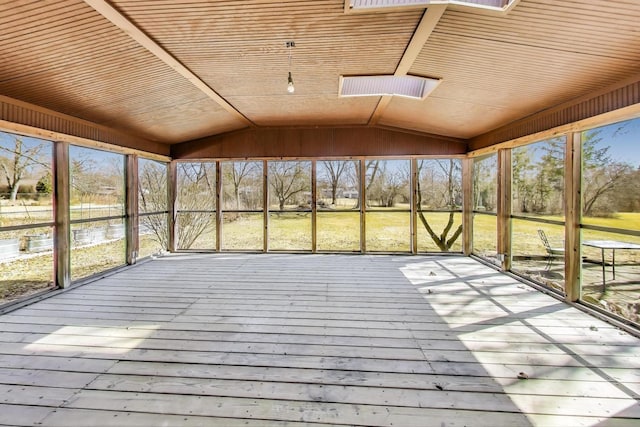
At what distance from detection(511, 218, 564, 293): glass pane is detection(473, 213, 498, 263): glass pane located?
50 cm

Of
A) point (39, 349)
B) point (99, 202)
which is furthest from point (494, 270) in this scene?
point (99, 202)

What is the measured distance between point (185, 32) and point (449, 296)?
4415mm

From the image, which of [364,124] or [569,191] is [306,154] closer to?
[364,124]

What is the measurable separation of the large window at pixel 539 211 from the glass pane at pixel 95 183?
7.36 meters

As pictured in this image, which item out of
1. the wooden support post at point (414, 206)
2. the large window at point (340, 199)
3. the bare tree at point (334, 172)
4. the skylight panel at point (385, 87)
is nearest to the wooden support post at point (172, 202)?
the large window at point (340, 199)

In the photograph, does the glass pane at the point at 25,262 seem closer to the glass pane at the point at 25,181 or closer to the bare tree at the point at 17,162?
the glass pane at the point at 25,181

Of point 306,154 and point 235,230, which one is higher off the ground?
point 306,154

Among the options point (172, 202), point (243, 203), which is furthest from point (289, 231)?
point (172, 202)

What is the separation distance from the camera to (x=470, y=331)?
3146 mm

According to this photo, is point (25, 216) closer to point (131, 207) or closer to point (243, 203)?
point (131, 207)

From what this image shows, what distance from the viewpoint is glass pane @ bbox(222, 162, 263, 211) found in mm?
7527

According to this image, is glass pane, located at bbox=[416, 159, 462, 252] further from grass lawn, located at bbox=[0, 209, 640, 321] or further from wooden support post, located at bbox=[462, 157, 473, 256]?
wooden support post, located at bbox=[462, 157, 473, 256]

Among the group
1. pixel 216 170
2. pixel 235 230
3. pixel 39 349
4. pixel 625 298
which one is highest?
pixel 216 170

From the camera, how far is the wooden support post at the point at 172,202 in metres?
7.54
